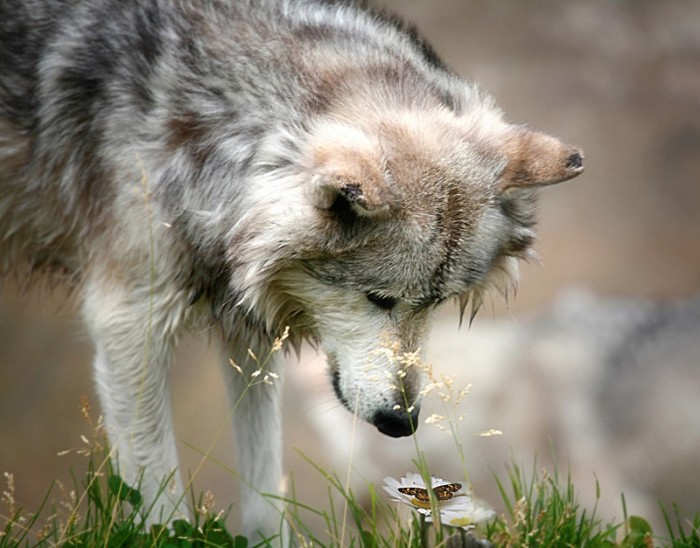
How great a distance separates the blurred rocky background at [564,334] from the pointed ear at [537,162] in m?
2.46

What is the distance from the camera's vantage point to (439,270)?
9.19ft

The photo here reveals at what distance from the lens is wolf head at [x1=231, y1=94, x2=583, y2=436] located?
2.66m

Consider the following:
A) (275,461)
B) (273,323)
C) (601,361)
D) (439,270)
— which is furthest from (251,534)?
(601,361)

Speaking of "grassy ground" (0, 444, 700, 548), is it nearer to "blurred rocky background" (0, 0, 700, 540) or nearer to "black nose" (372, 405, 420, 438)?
"black nose" (372, 405, 420, 438)

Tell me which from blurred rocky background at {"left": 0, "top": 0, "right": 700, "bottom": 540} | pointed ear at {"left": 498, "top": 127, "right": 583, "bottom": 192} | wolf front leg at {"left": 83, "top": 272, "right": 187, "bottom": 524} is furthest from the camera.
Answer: blurred rocky background at {"left": 0, "top": 0, "right": 700, "bottom": 540}

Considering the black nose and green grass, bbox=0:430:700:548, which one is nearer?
green grass, bbox=0:430:700:548

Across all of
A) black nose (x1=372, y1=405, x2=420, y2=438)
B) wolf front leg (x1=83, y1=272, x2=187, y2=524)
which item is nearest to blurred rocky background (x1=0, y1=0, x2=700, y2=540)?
wolf front leg (x1=83, y1=272, x2=187, y2=524)

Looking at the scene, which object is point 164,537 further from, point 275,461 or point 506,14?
point 506,14

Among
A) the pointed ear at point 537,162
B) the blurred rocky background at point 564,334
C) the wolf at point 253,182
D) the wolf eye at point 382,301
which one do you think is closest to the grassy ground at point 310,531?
the wolf at point 253,182

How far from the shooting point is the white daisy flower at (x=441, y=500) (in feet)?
6.83

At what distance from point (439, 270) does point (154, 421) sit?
3.59ft

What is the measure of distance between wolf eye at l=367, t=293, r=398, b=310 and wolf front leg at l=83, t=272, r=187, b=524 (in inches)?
25.4

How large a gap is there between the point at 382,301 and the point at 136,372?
2.90 feet

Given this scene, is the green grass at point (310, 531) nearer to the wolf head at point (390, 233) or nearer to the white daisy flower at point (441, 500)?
the white daisy flower at point (441, 500)
